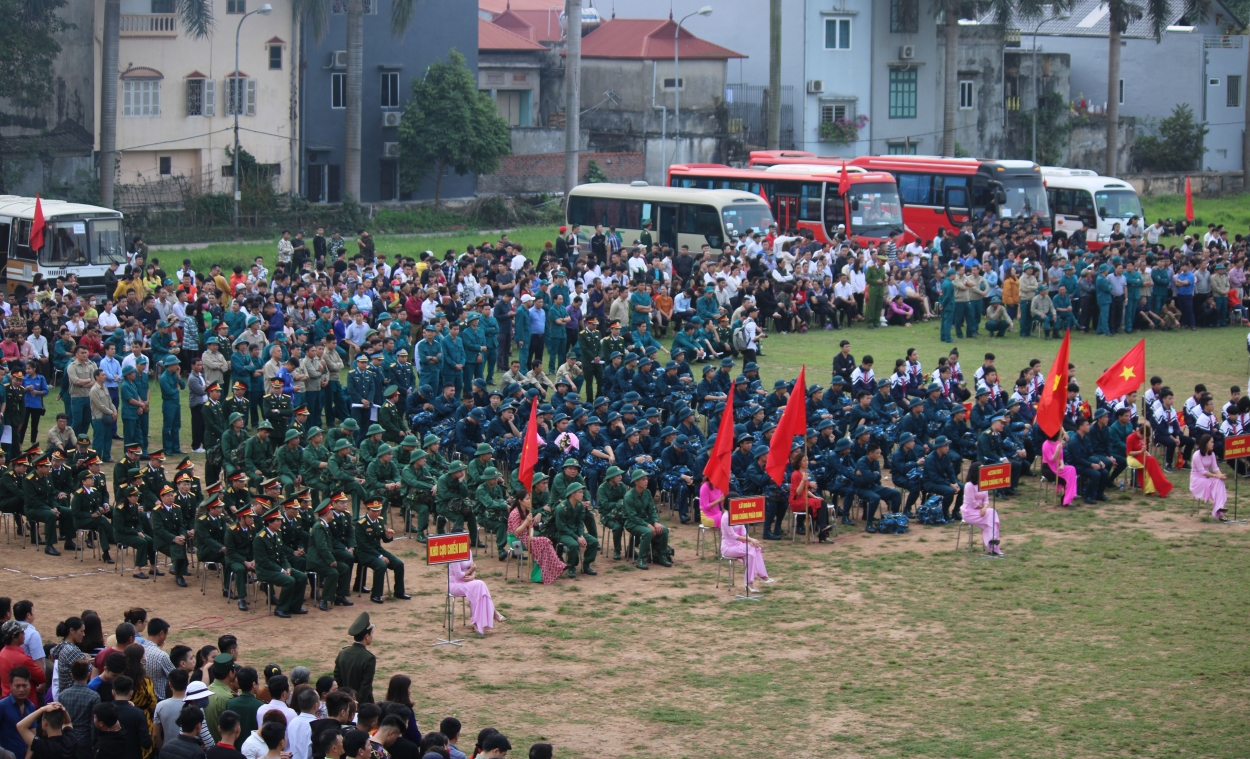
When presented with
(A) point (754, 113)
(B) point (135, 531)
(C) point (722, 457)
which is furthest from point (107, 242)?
(A) point (754, 113)

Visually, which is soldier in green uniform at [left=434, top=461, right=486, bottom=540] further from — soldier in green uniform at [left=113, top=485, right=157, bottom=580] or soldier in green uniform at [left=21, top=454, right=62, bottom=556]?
soldier in green uniform at [left=21, top=454, right=62, bottom=556]

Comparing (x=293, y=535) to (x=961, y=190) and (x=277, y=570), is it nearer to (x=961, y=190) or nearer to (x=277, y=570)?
A: (x=277, y=570)

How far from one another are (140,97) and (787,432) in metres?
34.8

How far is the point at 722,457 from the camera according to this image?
16.8 metres

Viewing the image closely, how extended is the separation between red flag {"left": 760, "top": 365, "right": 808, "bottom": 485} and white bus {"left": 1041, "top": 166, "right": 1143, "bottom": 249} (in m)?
25.4

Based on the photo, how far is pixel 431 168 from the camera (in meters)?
50.2

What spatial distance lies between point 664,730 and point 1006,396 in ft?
39.7

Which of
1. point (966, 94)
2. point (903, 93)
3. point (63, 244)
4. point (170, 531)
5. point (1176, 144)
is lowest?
point (170, 531)

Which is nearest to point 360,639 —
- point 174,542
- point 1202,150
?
point 174,542

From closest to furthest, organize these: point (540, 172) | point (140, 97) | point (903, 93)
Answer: point (140, 97) < point (540, 172) < point (903, 93)

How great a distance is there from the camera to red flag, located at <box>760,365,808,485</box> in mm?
17109

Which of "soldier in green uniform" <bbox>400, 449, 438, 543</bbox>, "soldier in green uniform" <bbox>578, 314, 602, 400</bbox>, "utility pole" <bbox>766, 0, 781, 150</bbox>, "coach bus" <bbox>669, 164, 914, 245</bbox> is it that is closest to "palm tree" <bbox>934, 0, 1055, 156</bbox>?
"utility pole" <bbox>766, 0, 781, 150</bbox>

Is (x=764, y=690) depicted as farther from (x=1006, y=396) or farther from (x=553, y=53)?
(x=553, y=53)

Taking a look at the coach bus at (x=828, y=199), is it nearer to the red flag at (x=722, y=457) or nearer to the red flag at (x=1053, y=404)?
the red flag at (x=1053, y=404)
